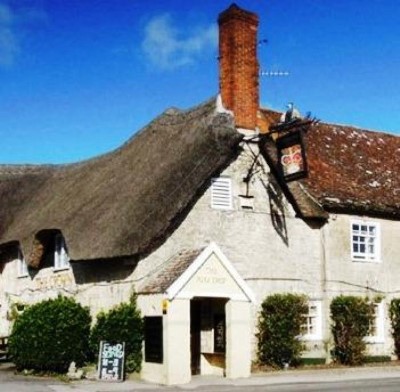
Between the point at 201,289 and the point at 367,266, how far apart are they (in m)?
9.32

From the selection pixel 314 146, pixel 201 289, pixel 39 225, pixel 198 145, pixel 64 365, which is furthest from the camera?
pixel 314 146

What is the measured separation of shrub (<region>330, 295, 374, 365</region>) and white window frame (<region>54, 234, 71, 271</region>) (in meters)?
9.56

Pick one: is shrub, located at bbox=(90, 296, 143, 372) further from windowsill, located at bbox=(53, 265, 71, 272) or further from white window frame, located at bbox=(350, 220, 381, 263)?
white window frame, located at bbox=(350, 220, 381, 263)

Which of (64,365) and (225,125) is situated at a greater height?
(225,125)

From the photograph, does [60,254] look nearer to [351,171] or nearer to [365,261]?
[365,261]

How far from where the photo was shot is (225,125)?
24.8 metres

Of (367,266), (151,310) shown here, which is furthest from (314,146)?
(151,310)

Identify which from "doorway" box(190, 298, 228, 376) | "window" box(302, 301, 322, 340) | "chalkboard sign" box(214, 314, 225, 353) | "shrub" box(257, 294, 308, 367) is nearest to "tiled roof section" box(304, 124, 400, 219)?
"window" box(302, 301, 322, 340)

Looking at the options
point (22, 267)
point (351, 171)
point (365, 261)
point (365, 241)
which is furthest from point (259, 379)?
point (22, 267)

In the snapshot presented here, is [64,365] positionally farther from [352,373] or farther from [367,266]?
[367,266]

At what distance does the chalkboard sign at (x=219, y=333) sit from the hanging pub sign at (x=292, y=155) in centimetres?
509

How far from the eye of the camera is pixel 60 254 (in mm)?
27391

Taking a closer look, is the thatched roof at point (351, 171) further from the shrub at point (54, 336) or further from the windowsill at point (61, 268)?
the shrub at point (54, 336)

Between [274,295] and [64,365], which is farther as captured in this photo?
[274,295]
